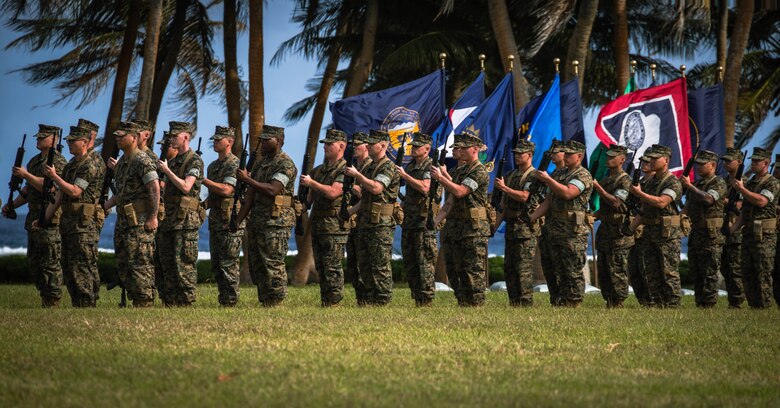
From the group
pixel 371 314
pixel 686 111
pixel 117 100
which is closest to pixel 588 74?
pixel 686 111

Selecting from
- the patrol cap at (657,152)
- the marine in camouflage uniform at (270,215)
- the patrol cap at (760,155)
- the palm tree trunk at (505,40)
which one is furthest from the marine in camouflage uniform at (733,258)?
the palm tree trunk at (505,40)

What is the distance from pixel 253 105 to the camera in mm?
18906

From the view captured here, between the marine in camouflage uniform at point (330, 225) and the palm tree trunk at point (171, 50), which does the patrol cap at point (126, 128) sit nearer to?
the marine in camouflage uniform at point (330, 225)

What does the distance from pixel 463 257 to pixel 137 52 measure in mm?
15565

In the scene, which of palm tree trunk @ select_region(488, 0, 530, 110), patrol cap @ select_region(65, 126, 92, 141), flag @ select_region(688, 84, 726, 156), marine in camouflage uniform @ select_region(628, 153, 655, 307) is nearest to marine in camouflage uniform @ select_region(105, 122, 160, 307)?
patrol cap @ select_region(65, 126, 92, 141)

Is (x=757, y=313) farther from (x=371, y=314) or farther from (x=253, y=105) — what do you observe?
(x=253, y=105)

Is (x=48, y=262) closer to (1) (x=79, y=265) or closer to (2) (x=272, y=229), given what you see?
(1) (x=79, y=265)

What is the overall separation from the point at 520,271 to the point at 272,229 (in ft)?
10.00

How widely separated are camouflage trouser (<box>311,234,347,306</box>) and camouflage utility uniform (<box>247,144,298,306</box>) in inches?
18.0

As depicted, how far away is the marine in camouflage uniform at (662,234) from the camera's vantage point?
13180 millimetres

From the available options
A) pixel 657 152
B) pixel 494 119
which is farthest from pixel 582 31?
pixel 657 152

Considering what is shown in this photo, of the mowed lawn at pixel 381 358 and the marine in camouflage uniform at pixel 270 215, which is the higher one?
the marine in camouflage uniform at pixel 270 215

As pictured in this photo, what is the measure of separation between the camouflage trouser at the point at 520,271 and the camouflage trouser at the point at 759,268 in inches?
108

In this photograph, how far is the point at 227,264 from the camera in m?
12.4
